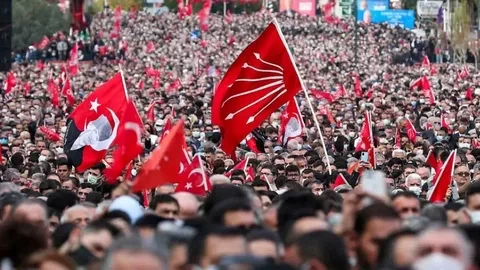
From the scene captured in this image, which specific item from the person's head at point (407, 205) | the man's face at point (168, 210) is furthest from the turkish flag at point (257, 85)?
the person's head at point (407, 205)

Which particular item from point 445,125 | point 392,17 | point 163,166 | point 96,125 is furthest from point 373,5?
point 163,166

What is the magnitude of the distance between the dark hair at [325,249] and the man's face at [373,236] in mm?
425

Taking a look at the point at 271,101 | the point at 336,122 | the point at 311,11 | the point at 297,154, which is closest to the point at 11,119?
the point at 336,122

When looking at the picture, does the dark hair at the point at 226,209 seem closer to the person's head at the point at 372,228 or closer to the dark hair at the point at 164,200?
the person's head at the point at 372,228

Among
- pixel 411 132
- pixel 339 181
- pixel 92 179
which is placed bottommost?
pixel 411 132

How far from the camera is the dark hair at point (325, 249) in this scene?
8227mm

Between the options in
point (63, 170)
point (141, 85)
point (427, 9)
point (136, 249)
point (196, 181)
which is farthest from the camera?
point (427, 9)

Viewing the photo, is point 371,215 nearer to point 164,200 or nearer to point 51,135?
point 164,200

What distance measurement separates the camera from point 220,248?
8648 millimetres

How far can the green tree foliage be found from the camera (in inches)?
3396

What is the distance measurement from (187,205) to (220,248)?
3.01 m

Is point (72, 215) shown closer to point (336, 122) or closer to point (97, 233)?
point (97, 233)

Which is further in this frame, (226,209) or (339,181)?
(339,181)

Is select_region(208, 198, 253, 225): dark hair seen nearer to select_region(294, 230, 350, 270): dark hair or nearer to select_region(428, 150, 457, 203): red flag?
select_region(294, 230, 350, 270): dark hair
